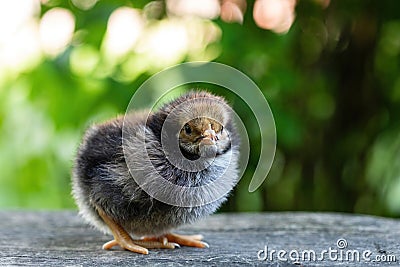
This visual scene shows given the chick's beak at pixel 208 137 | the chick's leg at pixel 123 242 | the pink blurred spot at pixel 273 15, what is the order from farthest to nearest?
the pink blurred spot at pixel 273 15 < the chick's leg at pixel 123 242 < the chick's beak at pixel 208 137

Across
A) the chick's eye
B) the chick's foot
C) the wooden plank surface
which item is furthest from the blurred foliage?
the chick's eye

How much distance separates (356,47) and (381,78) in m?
0.19

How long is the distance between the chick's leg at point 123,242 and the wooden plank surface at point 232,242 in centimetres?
3

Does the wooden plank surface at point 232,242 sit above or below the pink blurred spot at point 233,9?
below

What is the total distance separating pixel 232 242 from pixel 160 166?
0.33 m

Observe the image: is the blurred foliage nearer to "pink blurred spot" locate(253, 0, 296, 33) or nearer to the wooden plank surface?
"pink blurred spot" locate(253, 0, 296, 33)

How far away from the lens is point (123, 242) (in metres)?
1.56

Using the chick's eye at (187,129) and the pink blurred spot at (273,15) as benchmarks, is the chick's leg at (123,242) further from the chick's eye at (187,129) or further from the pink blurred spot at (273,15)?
the pink blurred spot at (273,15)

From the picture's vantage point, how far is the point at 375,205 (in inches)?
112

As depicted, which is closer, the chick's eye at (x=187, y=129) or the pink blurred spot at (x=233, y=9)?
the chick's eye at (x=187, y=129)

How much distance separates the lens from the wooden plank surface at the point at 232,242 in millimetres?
1453

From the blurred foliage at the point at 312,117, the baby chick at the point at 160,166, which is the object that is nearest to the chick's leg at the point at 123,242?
the baby chick at the point at 160,166

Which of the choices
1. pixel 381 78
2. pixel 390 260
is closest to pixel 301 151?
pixel 381 78

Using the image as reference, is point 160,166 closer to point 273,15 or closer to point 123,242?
point 123,242
